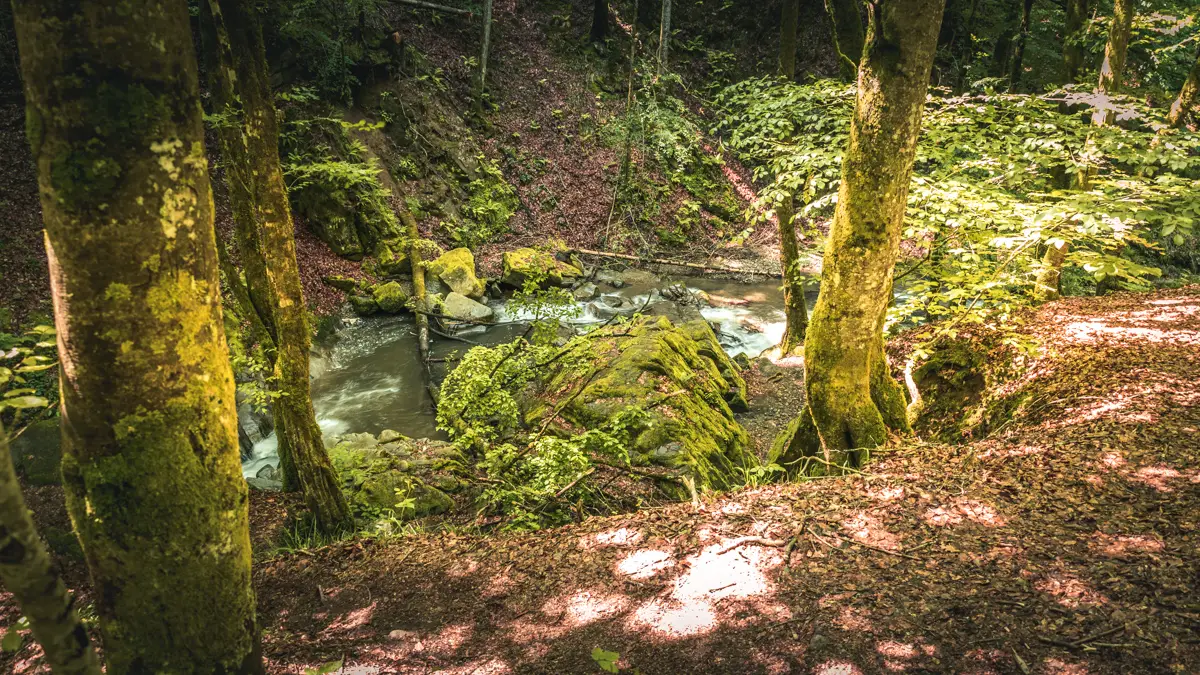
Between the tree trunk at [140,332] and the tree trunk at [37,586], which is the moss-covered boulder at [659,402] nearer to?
the tree trunk at [140,332]

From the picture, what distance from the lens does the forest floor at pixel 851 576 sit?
254cm

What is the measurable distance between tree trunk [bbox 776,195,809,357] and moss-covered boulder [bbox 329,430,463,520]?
22.7 ft

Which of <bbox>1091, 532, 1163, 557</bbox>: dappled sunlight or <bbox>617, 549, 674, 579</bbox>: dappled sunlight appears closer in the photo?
<bbox>1091, 532, 1163, 557</bbox>: dappled sunlight

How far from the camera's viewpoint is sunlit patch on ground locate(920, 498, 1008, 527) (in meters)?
3.38

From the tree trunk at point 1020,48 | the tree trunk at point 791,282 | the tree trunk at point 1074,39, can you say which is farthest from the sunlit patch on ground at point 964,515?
the tree trunk at point 1020,48

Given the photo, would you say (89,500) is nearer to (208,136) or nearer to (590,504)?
(590,504)

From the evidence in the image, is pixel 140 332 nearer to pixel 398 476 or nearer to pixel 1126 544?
pixel 1126 544

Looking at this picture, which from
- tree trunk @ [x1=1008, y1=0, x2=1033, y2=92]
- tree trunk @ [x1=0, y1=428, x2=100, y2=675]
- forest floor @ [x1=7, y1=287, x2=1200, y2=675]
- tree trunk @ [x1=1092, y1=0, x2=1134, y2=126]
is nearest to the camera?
tree trunk @ [x1=0, y1=428, x2=100, y2=675]

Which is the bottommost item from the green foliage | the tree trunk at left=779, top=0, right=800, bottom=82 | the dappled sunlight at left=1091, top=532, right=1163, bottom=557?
Result: the dappled sunlight at left=1091, top=532, right=1163, bottom=557

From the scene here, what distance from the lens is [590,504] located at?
221 inches

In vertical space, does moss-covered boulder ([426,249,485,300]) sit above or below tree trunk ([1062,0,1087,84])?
below

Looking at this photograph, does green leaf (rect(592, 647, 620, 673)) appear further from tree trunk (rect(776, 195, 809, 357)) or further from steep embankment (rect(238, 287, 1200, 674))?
tree trunk (rect(776, 195, 809, 357))

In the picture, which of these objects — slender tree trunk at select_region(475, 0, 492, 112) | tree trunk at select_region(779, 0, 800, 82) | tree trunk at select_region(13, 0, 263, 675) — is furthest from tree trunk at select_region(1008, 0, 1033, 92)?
tree trunk at select_region(13, 0, 263, 675)

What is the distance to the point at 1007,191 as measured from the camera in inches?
269
